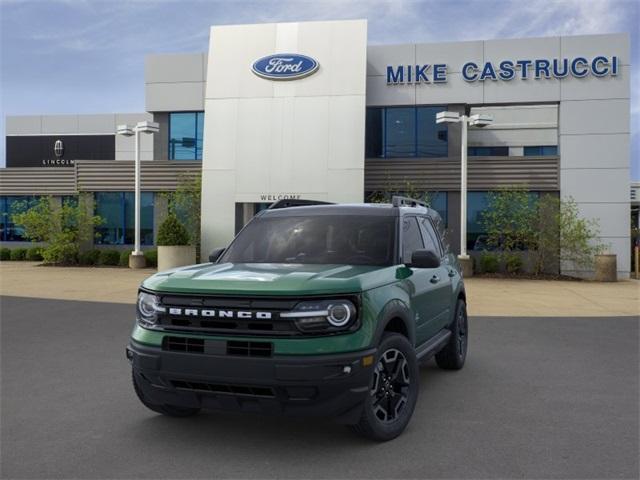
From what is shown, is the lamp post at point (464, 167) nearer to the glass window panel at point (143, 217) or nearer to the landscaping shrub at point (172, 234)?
the landscaping shrub at point (172, 234)

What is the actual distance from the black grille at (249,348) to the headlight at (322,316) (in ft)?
0.77

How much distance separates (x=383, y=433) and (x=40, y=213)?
24.5 meters

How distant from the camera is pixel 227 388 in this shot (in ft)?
13.2

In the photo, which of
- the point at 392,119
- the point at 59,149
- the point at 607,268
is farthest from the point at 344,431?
the point at 59,149

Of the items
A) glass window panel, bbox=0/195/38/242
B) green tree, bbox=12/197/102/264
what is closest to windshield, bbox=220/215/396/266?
green tree, bbox=12/197/102/264

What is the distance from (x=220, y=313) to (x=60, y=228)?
23302 mm

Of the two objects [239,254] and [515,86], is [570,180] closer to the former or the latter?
[515,86]

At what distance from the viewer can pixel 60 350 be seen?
25.9ft

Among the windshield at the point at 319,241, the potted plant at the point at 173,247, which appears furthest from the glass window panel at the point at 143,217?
the windshield at the point at 319,241

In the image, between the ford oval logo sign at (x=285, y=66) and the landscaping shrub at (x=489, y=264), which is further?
the ford oval logo sign at (x=285, y=66)

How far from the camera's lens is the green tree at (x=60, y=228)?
24.5m

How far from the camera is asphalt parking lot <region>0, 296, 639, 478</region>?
395 centimetres

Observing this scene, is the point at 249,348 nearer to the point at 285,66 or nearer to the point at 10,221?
the point at 285,66

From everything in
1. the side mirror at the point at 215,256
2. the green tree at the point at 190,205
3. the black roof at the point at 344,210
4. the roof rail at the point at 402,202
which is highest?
the green tree at the point at 190,205
